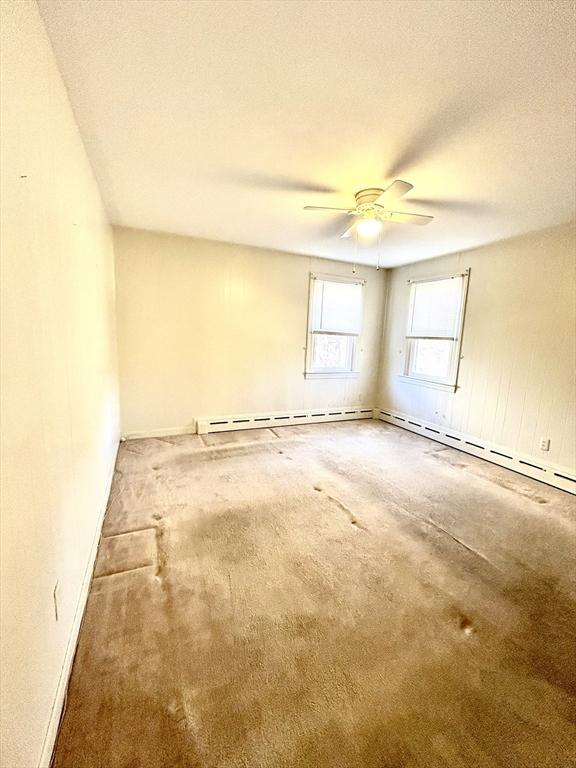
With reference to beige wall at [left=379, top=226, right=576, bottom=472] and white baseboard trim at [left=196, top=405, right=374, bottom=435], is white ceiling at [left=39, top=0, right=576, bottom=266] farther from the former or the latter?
white baseboard trim at [left=196, top=405, right=374, bottom=435]

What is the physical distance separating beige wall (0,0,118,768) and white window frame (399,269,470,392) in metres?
4.17

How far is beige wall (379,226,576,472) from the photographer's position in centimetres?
322

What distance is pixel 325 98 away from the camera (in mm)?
1620

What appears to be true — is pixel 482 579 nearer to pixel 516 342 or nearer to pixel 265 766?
pixel 265 766

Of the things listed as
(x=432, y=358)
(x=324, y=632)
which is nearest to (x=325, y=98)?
(x=324, y=632)

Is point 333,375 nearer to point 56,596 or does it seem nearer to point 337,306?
point 337,306

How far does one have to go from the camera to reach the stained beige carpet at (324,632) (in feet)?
3.72

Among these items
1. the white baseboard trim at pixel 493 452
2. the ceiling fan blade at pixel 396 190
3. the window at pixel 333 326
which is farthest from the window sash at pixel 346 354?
the ceiling fan blade at pixel 396 190

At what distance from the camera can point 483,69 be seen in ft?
4.61

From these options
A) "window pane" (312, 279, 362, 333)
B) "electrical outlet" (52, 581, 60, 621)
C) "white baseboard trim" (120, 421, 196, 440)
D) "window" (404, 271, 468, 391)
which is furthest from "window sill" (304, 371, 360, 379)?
"electrical outlet" (52, 581, 60, 621)

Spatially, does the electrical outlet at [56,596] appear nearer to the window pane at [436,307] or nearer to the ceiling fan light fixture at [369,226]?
the ceiling fan light fixture at [369,226]

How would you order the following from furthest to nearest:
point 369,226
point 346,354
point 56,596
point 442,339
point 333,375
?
point 346,354 → point 333,375 → point 442,339 → point 369,226 → point 56,596

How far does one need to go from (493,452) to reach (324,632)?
323cm

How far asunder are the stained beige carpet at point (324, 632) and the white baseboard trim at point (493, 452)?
397 mm
